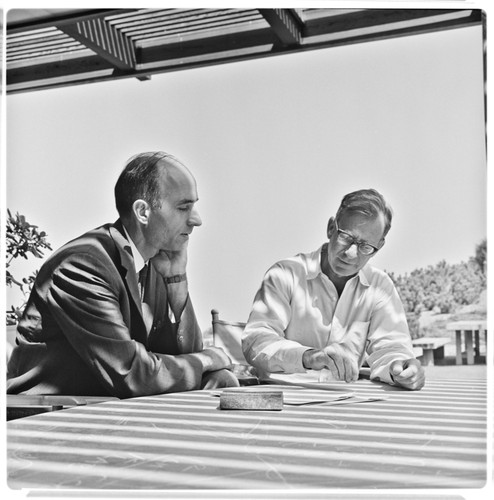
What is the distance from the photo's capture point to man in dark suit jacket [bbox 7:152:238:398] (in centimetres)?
548

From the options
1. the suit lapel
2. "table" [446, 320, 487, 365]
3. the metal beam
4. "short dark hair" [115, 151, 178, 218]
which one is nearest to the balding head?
"short dark hair" [115, 151, 178, 218]

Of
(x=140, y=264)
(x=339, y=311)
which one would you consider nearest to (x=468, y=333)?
(x=339, y=311)

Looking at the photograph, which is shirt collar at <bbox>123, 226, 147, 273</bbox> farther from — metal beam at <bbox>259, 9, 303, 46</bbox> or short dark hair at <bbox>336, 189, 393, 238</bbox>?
metal beam at <bbox>259, 9, 303, 46</bbox>

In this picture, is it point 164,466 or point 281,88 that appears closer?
point 164,466

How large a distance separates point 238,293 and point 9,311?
1650 mm

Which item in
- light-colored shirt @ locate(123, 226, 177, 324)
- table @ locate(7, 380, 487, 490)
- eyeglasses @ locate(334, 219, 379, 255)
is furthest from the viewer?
light-colored shirt @ locate(123, 226, 177, 324)

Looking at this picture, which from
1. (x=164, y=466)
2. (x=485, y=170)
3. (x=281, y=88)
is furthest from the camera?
(x=281, y=88)

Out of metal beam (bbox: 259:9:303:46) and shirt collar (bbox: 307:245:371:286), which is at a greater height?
metal beam (bbox: 259:9:303:46)

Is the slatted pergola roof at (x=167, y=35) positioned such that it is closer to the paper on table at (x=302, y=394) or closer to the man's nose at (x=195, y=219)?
the man's nose at (x=195, y=219)

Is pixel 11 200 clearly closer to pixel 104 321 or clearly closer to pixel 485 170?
pixel 104 321

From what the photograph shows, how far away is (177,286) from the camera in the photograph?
564cm

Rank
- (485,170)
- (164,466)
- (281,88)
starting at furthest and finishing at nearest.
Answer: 1. (281,88)
2. (485,170)
3. (164,466)

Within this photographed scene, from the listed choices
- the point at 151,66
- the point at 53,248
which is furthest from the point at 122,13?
the point at 53,248

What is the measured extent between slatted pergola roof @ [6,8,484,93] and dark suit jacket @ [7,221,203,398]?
1279 mm
